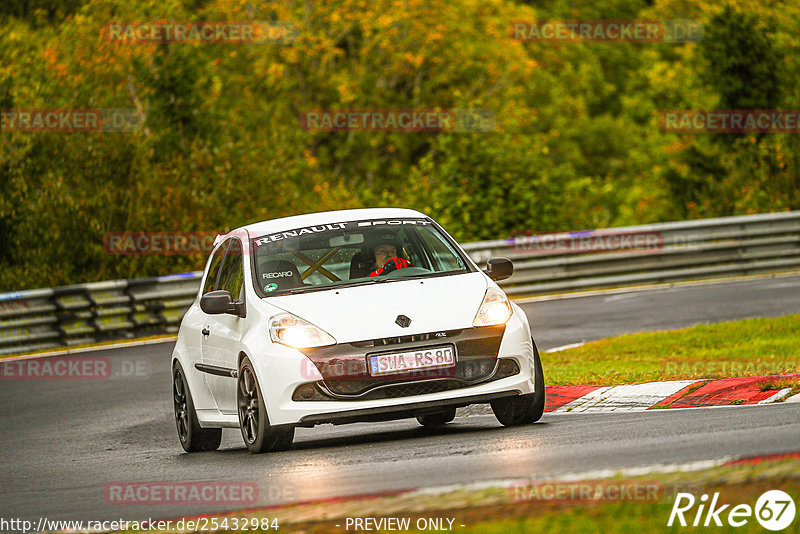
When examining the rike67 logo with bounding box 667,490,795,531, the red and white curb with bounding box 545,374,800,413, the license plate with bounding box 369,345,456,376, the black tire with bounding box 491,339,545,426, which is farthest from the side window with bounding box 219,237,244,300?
the rike67 logo with bounding box 667,490,795,531

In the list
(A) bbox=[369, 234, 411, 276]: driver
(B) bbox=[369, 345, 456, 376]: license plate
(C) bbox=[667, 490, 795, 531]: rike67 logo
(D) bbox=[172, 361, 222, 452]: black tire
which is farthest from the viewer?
(D) bbox=[172, 361, 222, 452]: black tire

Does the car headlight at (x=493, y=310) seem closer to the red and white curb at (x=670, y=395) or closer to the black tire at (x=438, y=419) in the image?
the red and white curb at (x=670, y=395)

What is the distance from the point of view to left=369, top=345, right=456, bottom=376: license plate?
948cm

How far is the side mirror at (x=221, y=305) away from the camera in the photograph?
407 inches

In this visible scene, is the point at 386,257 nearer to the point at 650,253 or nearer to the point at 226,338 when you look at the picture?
the point at 226,338

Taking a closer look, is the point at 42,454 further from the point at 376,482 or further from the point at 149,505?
the point at 376,482

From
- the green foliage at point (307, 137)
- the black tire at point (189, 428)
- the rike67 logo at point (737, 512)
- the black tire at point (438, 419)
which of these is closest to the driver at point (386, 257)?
the black tire at point (438, 419)

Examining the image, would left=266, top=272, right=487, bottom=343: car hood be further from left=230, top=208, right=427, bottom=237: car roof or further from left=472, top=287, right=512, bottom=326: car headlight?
left=230, top=208, right=427, bottom=237: car roof

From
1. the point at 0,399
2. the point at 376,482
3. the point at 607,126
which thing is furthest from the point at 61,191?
the point at 607,126

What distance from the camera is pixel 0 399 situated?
1686 cm

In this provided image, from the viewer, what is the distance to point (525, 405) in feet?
33.3

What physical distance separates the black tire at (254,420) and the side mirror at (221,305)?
458 millimetres

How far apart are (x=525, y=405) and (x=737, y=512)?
466cm

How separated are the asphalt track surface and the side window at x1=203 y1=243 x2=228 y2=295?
129 centimetres
